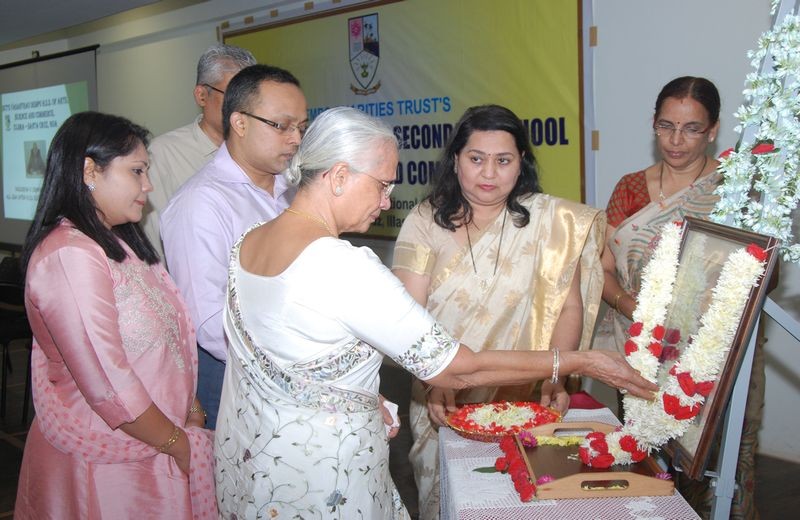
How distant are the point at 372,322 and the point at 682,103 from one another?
1.79 meters

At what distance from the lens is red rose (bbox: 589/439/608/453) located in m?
1.72

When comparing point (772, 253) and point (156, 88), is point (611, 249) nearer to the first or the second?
point (772, 253)

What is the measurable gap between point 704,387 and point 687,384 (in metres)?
0.03

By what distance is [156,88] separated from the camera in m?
8.15

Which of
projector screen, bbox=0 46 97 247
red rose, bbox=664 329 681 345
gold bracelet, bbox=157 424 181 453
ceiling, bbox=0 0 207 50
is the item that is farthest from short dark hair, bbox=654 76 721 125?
projector screen, bbox=0 46 97 247

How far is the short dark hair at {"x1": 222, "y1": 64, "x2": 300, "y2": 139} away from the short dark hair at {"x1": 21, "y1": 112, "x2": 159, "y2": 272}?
1.54ft

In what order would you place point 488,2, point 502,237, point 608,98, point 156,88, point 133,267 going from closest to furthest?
1. point 133,267
2. point 502,237
3. point 608,98
4. point 488,2
5. point 156,88

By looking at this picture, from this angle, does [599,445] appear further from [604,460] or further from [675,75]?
[675,75]

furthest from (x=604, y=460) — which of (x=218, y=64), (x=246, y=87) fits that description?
(x=218, y=64)

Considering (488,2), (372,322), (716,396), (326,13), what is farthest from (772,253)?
(326,13)

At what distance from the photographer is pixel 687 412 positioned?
161 cm

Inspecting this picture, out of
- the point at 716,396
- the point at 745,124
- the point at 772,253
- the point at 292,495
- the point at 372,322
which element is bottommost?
the point at 292,495

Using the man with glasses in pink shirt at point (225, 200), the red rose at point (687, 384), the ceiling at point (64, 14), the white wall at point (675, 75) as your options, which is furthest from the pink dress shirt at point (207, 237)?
the ceiling at point (64, 14)

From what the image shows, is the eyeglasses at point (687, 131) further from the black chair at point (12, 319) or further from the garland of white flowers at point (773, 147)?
the black chair at point (12, 319)
